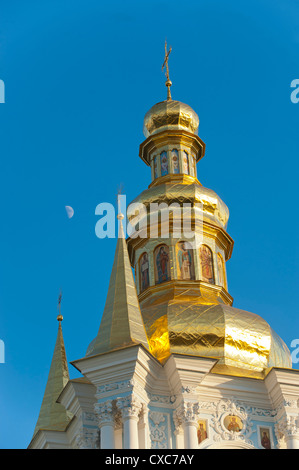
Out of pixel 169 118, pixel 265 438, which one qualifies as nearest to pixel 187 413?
pixel 265 438

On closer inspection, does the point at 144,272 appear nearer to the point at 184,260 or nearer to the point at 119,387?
the point at 184,260

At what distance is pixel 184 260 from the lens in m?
28.6

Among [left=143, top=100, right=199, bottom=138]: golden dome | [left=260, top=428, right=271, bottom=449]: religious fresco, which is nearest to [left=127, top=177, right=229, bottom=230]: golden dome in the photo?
[left=143, top=100, right=199, bottom=138]: golden dome

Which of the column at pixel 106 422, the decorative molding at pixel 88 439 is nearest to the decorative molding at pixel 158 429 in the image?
the column at pixel 106 422

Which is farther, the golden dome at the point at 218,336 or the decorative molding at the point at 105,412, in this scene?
the golden dome at the point at 218,336

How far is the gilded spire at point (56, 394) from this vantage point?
27.0m

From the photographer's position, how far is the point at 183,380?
2388 cm

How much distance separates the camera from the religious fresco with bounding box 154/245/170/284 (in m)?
28.5

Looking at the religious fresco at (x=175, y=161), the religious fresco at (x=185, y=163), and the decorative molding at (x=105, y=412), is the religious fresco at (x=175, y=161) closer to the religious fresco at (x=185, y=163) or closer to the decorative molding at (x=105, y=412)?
the religious fresco at (x=185, y=163)

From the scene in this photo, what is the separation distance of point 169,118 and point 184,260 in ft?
17.1

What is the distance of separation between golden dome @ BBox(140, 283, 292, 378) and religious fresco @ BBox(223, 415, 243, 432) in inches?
42.8

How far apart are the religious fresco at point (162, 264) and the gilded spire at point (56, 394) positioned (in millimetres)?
2941

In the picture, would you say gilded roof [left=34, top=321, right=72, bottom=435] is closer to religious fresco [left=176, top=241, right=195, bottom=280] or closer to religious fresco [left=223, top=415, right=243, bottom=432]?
religious fresco [left=176, top=241, right=195, bottom=280]
